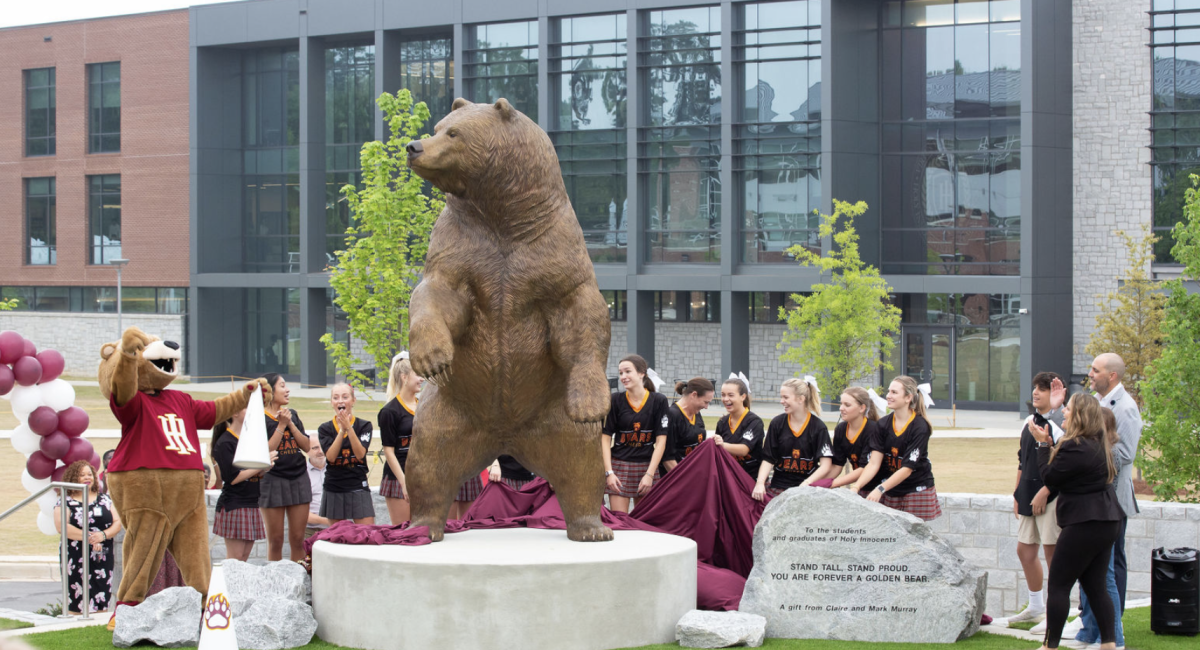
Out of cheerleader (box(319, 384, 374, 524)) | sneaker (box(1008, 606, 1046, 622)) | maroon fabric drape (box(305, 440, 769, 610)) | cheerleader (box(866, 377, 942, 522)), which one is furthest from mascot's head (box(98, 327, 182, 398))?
sneaker (box(1008, 606, 1046, 622))

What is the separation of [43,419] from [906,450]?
666 cm

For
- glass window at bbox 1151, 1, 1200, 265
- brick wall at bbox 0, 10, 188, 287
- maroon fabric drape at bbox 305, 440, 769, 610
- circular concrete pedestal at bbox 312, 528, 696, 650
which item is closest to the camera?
circular concrete pedestal at bbox 312, 528, 696, 650

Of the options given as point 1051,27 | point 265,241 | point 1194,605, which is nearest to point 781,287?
point 1051,27

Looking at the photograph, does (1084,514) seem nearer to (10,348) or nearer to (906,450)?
(906,450)

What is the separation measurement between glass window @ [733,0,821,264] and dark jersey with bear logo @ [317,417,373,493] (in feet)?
73.1

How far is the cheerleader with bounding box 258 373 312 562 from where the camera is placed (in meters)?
8.79

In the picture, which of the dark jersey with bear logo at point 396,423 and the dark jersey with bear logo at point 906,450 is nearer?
the dark jersey with bear logo at point 906,450

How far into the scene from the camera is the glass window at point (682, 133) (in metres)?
31.0

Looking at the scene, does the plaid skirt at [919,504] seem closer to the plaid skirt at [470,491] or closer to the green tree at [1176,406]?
the plaid skirt at [470,491]

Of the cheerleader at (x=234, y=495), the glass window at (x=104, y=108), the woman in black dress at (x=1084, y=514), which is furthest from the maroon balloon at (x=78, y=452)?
the glass window at (x=104, y=108)

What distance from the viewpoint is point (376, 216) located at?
76.7ft

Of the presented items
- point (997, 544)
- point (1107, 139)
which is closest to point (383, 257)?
point (997, 544)

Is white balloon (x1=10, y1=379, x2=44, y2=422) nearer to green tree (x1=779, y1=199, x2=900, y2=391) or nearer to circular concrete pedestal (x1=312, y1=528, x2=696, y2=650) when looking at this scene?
circular concrete pedestal (x1=312, y1=528, x2=696, y2=650)

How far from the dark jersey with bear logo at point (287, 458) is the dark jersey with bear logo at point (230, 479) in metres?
0.18
